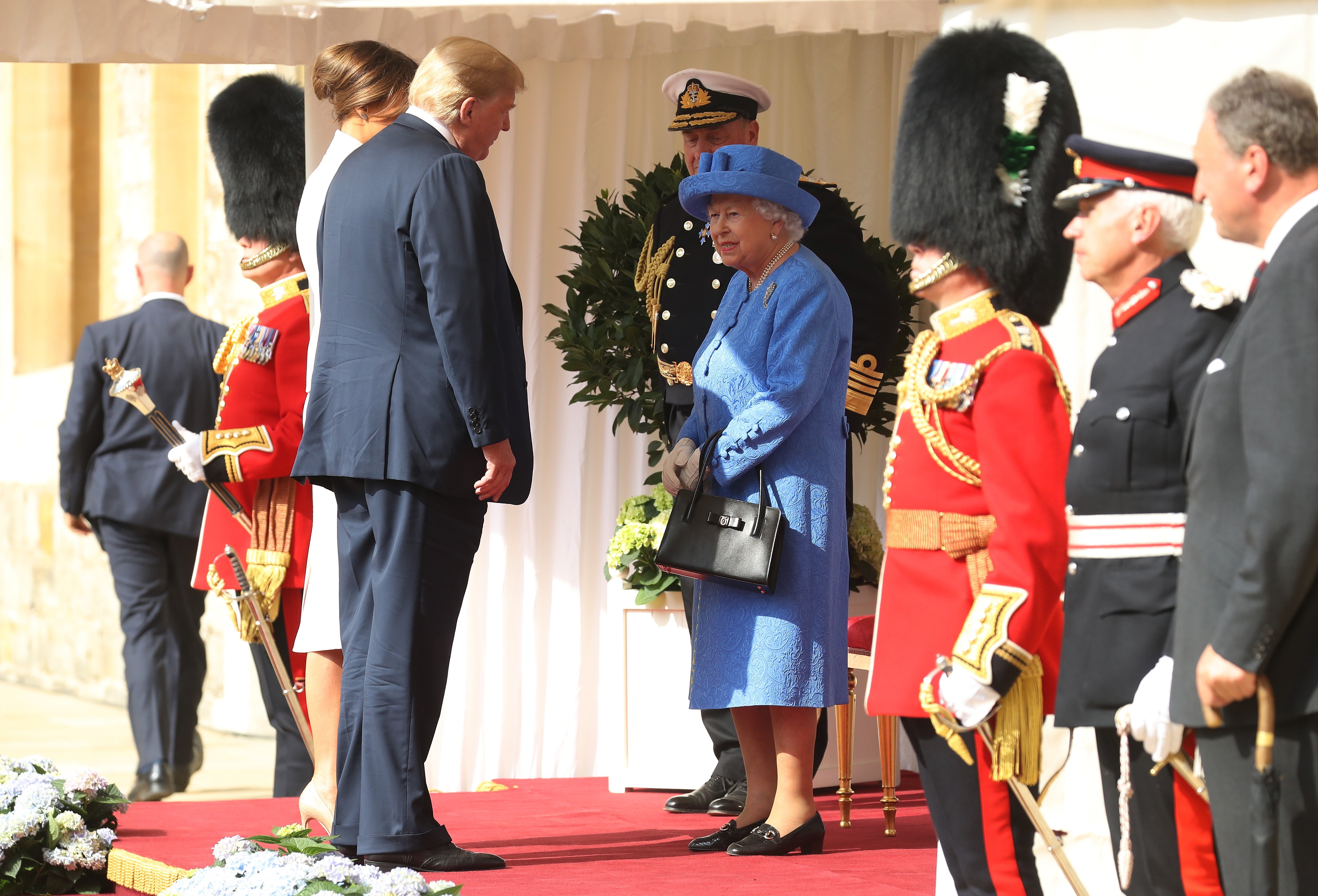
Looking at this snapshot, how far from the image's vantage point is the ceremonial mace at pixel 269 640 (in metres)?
4.52

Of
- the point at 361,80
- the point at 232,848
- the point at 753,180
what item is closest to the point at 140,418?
the point at 361,80

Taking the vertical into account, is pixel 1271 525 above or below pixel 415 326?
below

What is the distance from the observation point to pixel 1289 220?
2287 millimetres

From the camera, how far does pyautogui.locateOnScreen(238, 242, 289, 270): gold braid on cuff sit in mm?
4793

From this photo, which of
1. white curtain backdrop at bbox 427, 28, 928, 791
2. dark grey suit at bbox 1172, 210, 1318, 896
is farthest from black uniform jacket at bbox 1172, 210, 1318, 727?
white curtain backdrop at bbox 427, 28, 928, 791

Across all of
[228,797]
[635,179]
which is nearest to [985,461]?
[635,179]

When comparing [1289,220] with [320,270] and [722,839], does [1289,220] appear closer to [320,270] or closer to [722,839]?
[320,270]

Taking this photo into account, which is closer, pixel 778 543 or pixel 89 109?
pixel 778 543

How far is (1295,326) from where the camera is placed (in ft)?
7.24

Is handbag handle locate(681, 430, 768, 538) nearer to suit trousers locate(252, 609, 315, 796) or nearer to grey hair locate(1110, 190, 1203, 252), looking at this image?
suit trousers locate(252, 609, 315, 796)

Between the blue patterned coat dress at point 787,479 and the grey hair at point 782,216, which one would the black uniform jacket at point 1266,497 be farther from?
the grey hair at point 782,216

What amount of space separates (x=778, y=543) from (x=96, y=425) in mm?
3949

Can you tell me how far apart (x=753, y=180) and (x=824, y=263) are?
1.59ft

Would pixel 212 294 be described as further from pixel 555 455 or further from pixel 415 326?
pixel 415 326
